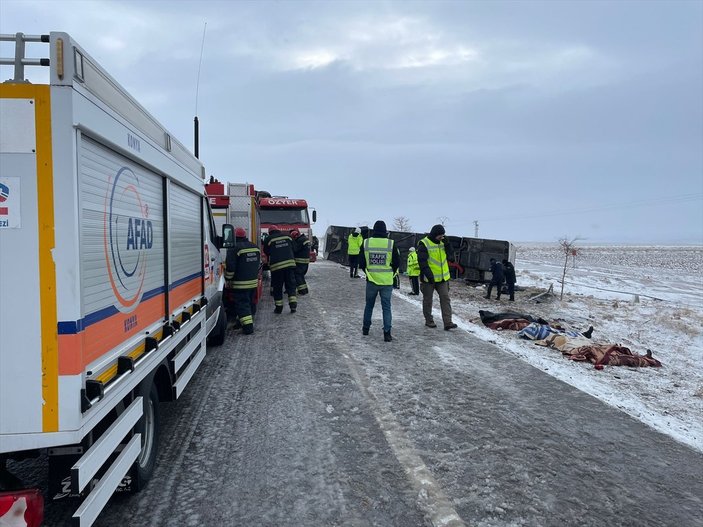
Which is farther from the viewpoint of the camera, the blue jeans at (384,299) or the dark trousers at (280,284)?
the dark trousers at (280,284)

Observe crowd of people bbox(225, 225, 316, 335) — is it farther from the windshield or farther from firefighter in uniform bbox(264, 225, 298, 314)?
the windshield

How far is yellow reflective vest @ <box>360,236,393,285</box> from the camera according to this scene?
8.15m

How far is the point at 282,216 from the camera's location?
58.7 feet

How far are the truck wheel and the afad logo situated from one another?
0.77 m

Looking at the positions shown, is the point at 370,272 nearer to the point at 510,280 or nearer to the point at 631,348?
the point at 631,348

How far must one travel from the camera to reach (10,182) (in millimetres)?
2299

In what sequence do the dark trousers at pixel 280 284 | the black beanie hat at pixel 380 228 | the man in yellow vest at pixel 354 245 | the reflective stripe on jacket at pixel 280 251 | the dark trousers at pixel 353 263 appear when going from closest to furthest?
the black beanie hat at pixel 380 228, the reflective stripe on jacket at pixel 280 251, the dark trousers at pixel 280 284, the man in yellow vest at pixel 354 245, the dark trousers at pixel 353 263

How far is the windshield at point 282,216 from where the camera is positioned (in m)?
17.8

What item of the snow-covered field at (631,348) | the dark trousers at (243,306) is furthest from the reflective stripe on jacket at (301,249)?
the dark trousers at (243,306)

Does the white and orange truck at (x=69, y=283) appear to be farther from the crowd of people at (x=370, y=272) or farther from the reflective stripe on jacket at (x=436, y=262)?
the reflective stripe on jacket at (x=436, y=262)

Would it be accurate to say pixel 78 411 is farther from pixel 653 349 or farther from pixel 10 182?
pixel 653 349

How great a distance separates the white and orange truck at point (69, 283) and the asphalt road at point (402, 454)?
71 centimetres

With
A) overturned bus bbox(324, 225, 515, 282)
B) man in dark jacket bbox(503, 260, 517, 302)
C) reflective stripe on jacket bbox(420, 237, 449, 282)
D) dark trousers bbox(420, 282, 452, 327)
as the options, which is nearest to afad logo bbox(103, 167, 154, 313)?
reflective stripe on jacket bbox(420, 237, 449, 282)

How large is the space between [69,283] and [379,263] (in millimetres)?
6091
